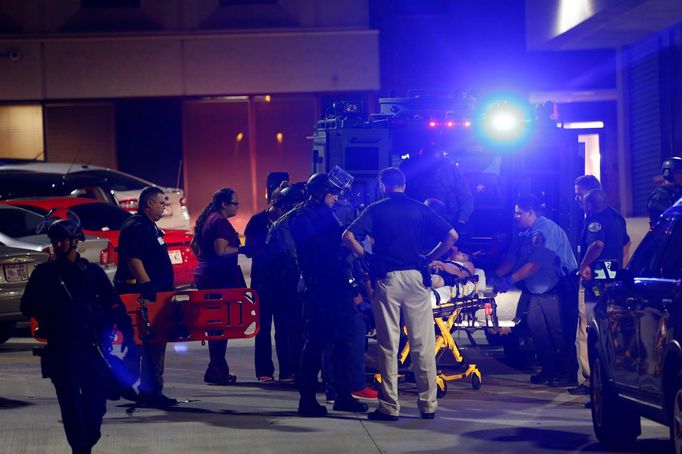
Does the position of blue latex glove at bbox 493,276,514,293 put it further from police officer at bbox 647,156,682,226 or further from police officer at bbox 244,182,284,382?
police officer at bbox 244,182,284,382

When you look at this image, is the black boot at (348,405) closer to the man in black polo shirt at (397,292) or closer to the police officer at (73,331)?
the man in black polo shirt at (397,292)

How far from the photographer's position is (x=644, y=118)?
25188mm

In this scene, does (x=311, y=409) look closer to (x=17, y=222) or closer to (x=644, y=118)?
(x=17, y=222)

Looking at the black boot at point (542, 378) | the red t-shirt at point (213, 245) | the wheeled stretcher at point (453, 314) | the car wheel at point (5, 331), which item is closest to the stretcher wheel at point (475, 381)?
the wheeled stretcher at point (453, 314)

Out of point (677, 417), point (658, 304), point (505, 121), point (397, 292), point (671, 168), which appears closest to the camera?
point (677, 417)

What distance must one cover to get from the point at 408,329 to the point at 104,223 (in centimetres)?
834

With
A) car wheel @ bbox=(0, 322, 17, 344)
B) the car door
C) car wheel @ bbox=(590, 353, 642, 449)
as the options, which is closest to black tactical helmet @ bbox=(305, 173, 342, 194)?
car wheel @ bbox=(590, 353, 642, 449)

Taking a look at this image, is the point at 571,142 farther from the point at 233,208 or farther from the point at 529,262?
the point at 233,208

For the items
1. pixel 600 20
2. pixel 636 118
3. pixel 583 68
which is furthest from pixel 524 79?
pixel 600 20

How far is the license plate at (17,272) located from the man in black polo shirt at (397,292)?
5.78 metres

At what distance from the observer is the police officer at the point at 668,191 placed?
13250 millimetres

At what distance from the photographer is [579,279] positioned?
12.9 metres

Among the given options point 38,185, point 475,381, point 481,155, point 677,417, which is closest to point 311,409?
point 475,381

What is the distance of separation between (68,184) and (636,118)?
11259mm
